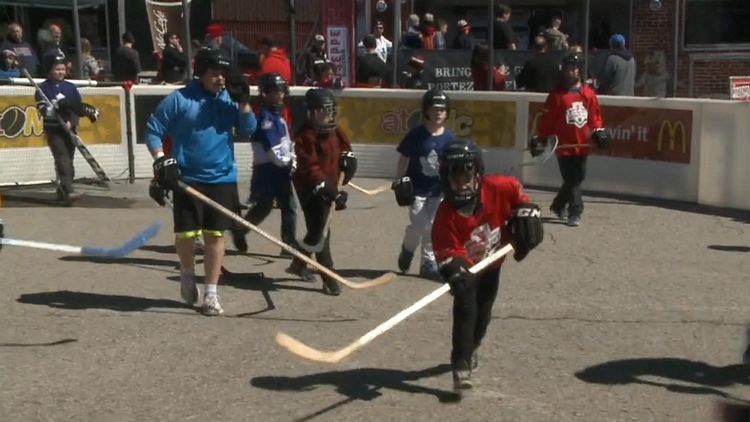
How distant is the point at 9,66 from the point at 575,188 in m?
8.37

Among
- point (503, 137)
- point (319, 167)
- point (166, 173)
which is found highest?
point (166, 173)

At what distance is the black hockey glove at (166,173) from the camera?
755 centimetres

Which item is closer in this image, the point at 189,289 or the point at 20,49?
the point at 189,289

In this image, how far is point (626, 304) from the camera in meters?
8.37

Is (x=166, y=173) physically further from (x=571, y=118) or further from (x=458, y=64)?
(x=458, y=64)

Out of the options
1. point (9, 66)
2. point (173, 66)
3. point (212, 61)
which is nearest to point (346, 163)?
point (212, 61)

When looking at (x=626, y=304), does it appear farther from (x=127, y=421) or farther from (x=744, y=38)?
(x=744, y=38)

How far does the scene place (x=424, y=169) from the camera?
909 cm

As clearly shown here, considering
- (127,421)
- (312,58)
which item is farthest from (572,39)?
(127,421)

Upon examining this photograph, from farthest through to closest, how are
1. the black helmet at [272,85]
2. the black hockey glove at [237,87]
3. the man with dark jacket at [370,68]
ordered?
1. the man with dark jacket at [370,68]
2. the black helmet at [272,85]
3. the black hockey glove at [237,87]

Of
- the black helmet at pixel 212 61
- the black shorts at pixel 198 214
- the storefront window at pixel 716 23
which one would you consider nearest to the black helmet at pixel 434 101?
the black helmet at pixel 212 61

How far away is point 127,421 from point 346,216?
21.7 feet

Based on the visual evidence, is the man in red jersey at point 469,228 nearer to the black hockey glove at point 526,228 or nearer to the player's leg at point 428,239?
the black hockey glove at point 526,228

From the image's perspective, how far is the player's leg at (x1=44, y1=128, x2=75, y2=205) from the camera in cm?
1285
